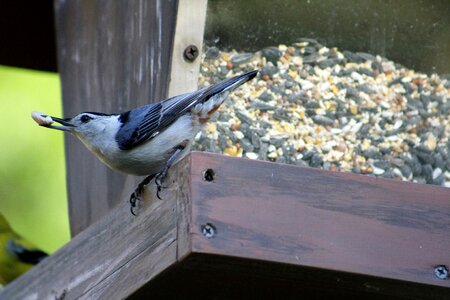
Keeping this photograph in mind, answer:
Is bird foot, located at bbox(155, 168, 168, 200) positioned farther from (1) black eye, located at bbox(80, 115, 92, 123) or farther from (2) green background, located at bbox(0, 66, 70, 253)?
(2) green background, located at bbox(0, 66, 70, 253)

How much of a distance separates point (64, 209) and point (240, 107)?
276 centimetres

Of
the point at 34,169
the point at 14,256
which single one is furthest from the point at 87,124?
the point at 34,169

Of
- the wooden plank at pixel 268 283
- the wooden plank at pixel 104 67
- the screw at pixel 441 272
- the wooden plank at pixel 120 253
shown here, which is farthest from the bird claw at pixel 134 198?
the screw at pixel 441 272

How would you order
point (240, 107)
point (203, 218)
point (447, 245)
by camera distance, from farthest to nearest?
point (240, 107), point (447, 245), point (203, 218)

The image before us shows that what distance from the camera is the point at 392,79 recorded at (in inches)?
141

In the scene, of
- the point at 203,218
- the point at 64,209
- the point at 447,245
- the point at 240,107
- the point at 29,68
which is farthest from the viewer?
the point at 64,209

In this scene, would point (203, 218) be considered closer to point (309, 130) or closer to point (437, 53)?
point (309, 130)

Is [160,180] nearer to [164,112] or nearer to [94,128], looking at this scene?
[164,112]

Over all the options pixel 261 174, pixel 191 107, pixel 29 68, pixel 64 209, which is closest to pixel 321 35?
pixel 191 107

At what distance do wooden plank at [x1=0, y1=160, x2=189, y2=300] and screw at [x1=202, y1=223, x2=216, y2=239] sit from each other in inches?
2.5

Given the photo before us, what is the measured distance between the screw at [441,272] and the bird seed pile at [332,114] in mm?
823

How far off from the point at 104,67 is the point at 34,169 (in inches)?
87.6

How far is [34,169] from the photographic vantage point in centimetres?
599

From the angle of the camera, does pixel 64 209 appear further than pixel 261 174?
Yes
